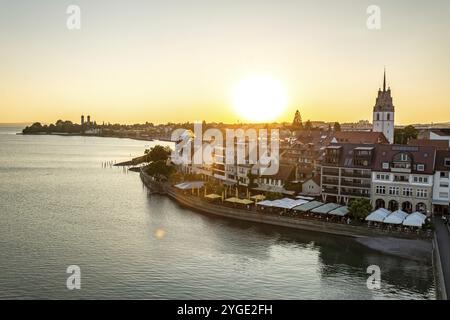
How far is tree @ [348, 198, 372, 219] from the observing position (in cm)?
→ 2681

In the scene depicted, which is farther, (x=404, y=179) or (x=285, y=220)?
(x=404, y=179)

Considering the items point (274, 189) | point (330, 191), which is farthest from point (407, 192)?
point (274, 189)

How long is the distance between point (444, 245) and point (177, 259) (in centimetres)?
1301

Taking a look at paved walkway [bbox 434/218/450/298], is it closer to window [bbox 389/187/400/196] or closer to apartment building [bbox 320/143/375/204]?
window [bbox 389/187/400/196]

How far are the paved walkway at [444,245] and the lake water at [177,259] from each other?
117cm

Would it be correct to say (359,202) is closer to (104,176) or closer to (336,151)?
(336,151)

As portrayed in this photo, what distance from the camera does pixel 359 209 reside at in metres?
26.9

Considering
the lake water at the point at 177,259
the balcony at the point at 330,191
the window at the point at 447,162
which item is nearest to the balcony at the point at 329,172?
the balcony at the point at 330,191

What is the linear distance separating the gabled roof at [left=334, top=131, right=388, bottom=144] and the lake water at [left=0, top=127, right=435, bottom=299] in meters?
18.0

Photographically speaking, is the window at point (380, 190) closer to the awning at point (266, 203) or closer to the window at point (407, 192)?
the window at point (407, 192)

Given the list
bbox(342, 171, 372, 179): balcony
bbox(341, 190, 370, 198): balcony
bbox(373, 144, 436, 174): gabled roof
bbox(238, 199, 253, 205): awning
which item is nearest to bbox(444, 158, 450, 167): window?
bbox(373, 144, 436, 174): gabled roof

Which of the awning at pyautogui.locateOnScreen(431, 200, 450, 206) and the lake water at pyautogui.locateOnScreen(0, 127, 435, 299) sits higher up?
the awning at pyautogui.locateOnScreen(431, 200, 450, 206)

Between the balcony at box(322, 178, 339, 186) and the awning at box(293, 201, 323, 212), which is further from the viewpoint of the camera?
the balcony at box(322, 178, 339, 186)

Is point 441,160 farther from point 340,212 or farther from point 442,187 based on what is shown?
point 340,212
